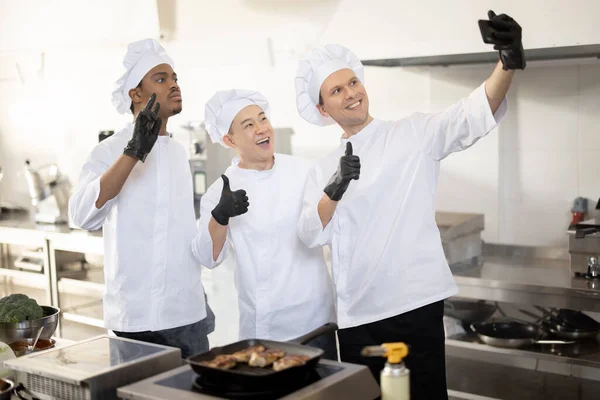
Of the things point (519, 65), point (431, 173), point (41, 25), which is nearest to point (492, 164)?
point (431, 173)

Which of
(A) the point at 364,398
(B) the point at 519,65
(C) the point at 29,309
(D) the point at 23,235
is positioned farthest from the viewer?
(D) the point at 23,235

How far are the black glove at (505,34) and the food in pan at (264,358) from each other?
0.91 metres

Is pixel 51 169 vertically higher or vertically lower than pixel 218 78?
lower

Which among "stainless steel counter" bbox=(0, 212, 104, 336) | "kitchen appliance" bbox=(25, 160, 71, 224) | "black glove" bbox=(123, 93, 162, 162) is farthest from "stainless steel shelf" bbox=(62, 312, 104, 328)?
"black glove" bbox=(123, 93, 162, 162)

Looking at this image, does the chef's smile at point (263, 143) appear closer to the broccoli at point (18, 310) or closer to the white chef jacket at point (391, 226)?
the white chef jacket at point (391, 226)

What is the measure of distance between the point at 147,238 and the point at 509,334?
5.45 ft

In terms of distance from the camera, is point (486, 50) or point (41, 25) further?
point (41, 25)

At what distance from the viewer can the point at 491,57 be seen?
10.3 feet

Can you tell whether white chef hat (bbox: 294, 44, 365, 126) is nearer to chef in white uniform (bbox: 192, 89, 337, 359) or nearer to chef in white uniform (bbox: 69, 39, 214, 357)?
chef in white uniform (bbox: 192, 89, 337, 359)

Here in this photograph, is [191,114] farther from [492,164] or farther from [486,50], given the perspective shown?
[486,50]

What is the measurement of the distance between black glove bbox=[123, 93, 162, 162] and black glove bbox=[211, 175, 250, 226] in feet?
0.87

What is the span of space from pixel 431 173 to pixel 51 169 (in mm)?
3857

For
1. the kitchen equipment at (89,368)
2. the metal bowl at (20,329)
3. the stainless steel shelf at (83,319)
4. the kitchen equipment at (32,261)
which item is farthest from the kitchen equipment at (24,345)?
the kitchen equipment at (32,261)

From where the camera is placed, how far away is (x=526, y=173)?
3.50 meters
